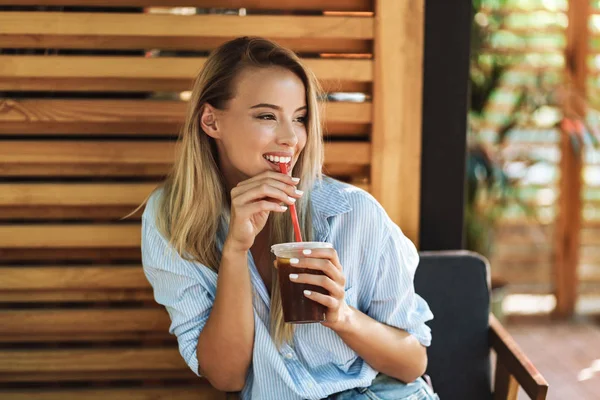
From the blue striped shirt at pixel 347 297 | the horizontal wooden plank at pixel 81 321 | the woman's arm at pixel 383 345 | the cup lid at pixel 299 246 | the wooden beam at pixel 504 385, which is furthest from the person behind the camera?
the horizontal wooden plank at pixel 81 321

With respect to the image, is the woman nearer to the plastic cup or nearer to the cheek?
the cheek

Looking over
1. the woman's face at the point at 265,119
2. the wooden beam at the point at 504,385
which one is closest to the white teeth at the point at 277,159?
the woman's face at the point at 265,119

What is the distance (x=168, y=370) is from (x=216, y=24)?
119 cm

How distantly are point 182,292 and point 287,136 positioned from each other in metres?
0.50

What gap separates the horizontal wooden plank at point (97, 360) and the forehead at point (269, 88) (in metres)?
1.03

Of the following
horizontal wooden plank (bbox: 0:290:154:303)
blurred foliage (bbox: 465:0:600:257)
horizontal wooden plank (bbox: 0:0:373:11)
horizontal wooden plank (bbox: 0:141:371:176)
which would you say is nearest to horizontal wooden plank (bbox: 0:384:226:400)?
horizontal wooden plank (bbox: 0:290:154:303)

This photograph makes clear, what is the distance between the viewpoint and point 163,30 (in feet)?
7.22

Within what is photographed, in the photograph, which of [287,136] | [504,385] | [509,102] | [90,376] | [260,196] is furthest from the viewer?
[509,102]

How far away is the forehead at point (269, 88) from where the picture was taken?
67.9 inches

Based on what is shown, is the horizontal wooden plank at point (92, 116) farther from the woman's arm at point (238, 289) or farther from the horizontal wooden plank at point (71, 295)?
the woman's arm at point (238, 289)

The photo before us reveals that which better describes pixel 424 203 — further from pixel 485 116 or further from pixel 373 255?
pixel 485 116

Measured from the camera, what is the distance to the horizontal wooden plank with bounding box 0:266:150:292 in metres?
2.29

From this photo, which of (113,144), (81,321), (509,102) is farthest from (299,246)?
(509,102)

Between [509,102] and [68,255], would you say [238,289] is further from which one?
[509,102]
